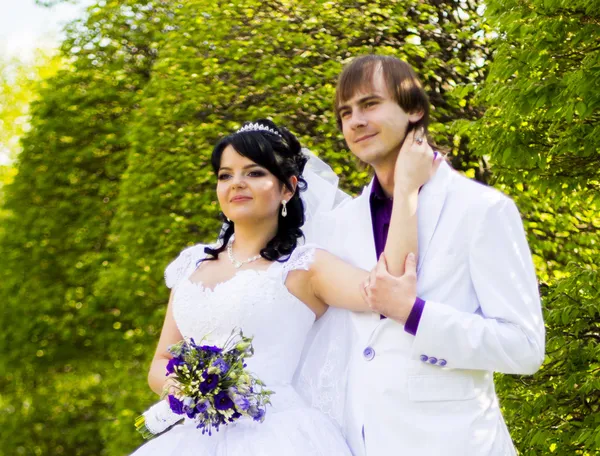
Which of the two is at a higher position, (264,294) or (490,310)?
(490,310)

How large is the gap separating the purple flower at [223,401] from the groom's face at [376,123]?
96 centimetres

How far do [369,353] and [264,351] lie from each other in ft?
2.20

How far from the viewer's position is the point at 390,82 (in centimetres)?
292

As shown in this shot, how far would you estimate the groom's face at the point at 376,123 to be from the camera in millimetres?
2863

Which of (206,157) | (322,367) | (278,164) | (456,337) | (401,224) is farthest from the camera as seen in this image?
(206,157)

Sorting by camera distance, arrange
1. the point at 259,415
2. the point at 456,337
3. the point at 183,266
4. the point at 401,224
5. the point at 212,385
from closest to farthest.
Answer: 1. the point at 456,337
2. the point at 401,224
3. the point at 212,385
4. the point at 259,415
5. the point at 183,266

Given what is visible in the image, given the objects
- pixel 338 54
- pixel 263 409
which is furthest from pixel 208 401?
pixel 338 54

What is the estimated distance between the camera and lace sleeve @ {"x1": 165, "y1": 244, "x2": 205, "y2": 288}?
366 cm

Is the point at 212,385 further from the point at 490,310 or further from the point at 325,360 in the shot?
the point at 490,310

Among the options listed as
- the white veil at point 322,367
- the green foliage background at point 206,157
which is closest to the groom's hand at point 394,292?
the white veil at point 322,367

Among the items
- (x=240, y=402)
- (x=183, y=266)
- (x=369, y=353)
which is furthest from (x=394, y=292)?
(x=183, y=266)

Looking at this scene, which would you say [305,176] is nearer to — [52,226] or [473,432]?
[473,432]

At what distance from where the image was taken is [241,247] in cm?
356

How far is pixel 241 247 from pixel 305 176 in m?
0.45
